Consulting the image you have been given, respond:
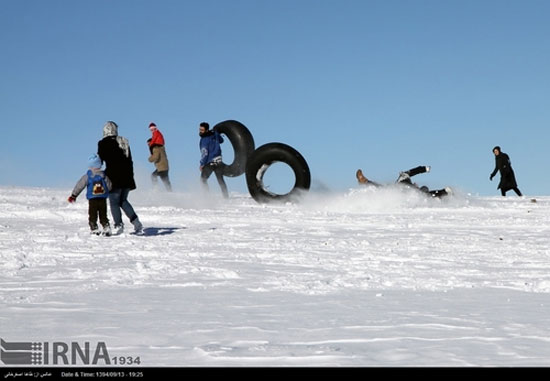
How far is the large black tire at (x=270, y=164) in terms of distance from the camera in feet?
54.5

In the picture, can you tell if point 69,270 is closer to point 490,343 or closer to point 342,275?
point 342,275

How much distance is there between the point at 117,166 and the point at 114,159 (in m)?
0.11

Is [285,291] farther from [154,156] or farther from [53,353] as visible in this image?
[154,156]

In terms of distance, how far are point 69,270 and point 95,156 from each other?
3.87m

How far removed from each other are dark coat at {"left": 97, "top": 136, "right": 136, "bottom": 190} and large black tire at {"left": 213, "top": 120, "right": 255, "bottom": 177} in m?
11.6

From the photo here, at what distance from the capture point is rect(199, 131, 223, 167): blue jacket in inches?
706

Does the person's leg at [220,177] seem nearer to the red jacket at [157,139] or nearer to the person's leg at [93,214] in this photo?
the red jacket at [157,139]

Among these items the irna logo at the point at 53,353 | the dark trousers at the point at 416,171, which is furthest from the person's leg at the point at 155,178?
the irna logo at the point at 53,353

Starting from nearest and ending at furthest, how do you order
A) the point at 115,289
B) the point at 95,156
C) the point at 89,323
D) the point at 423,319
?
1. the point at 89,323
2. the point at 423,319
3. the point at 115,289
4. the point at 95,156

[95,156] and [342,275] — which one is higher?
[95,156]

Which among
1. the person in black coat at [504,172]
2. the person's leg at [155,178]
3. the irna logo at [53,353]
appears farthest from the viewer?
the person in black coat at [504,172]

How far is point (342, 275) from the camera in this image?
6.54 meters

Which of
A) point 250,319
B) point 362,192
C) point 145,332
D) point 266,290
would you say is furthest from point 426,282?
point 362,192

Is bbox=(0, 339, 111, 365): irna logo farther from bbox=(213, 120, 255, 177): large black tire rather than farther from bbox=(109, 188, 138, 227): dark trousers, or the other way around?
bbox=(213, 120, 255, 177): large black tire
